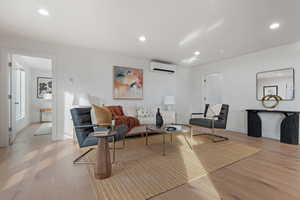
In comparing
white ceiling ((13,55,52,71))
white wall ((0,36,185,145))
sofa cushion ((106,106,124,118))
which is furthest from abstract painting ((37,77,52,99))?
sofa cushion ((106,106,124,118))

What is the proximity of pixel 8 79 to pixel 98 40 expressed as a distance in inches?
88.2

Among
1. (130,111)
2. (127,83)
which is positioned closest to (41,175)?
(130,111)

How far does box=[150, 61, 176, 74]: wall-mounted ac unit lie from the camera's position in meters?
4.91

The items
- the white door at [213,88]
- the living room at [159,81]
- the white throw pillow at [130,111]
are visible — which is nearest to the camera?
the living room at [159,81]

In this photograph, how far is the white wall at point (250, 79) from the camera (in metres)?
3.50

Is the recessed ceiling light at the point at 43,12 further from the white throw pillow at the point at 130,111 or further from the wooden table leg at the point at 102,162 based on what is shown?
the white throw pillow at the point at 130,111

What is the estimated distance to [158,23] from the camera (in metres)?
2.55

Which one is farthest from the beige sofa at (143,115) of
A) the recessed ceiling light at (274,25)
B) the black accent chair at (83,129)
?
the recessed ceiling light at (274,25)

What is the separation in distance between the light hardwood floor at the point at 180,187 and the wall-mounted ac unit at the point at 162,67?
360 centimetres

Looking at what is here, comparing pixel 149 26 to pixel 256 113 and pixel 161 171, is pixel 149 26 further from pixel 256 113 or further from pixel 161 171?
pixel 256 113

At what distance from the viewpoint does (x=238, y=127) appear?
4.49 m

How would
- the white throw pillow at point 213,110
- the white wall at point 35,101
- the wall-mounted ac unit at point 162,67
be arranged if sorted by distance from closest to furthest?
the white throw pillow at point 213,110 → the wall-mounted ac unit at point 162,67 → the white wall at point 35,101

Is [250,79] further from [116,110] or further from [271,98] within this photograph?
[116,110]

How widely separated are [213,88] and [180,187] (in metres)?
4.50
